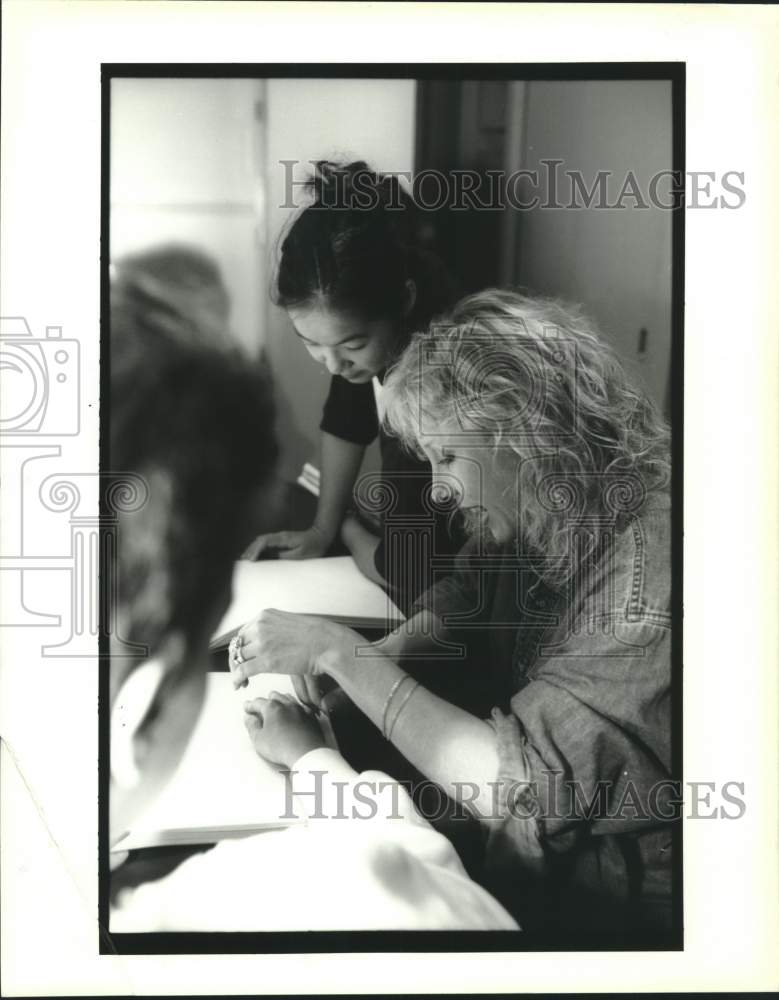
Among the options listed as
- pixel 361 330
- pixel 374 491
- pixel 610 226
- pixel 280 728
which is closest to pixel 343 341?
pixel 361 330

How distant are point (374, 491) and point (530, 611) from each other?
0.31 meters

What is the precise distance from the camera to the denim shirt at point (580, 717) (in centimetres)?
148

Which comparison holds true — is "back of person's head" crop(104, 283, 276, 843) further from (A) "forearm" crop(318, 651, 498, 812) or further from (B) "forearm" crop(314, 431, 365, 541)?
(A) "forearm" crop(318, 651, 498, 812)

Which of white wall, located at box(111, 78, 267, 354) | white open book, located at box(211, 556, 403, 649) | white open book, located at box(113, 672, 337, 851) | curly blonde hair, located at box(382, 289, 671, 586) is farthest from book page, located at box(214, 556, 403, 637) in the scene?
white wall, located at box(111, 78, 267, 354)

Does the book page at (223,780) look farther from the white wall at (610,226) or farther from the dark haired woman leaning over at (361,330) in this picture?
the white wall at (610,226)

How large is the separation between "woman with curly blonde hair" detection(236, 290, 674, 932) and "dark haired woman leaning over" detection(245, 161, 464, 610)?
1.4 inches

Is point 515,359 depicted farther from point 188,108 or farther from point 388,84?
point 188,108

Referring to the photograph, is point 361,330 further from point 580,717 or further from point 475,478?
point 580,717

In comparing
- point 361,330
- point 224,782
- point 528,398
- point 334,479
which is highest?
point 361,330

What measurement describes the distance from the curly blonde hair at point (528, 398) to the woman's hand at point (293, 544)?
20cm

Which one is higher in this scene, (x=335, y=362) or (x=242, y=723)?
(x=335, y=362)

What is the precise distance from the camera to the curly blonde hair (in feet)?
4.91

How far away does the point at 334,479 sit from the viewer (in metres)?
1.50

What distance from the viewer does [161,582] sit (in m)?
1.51
